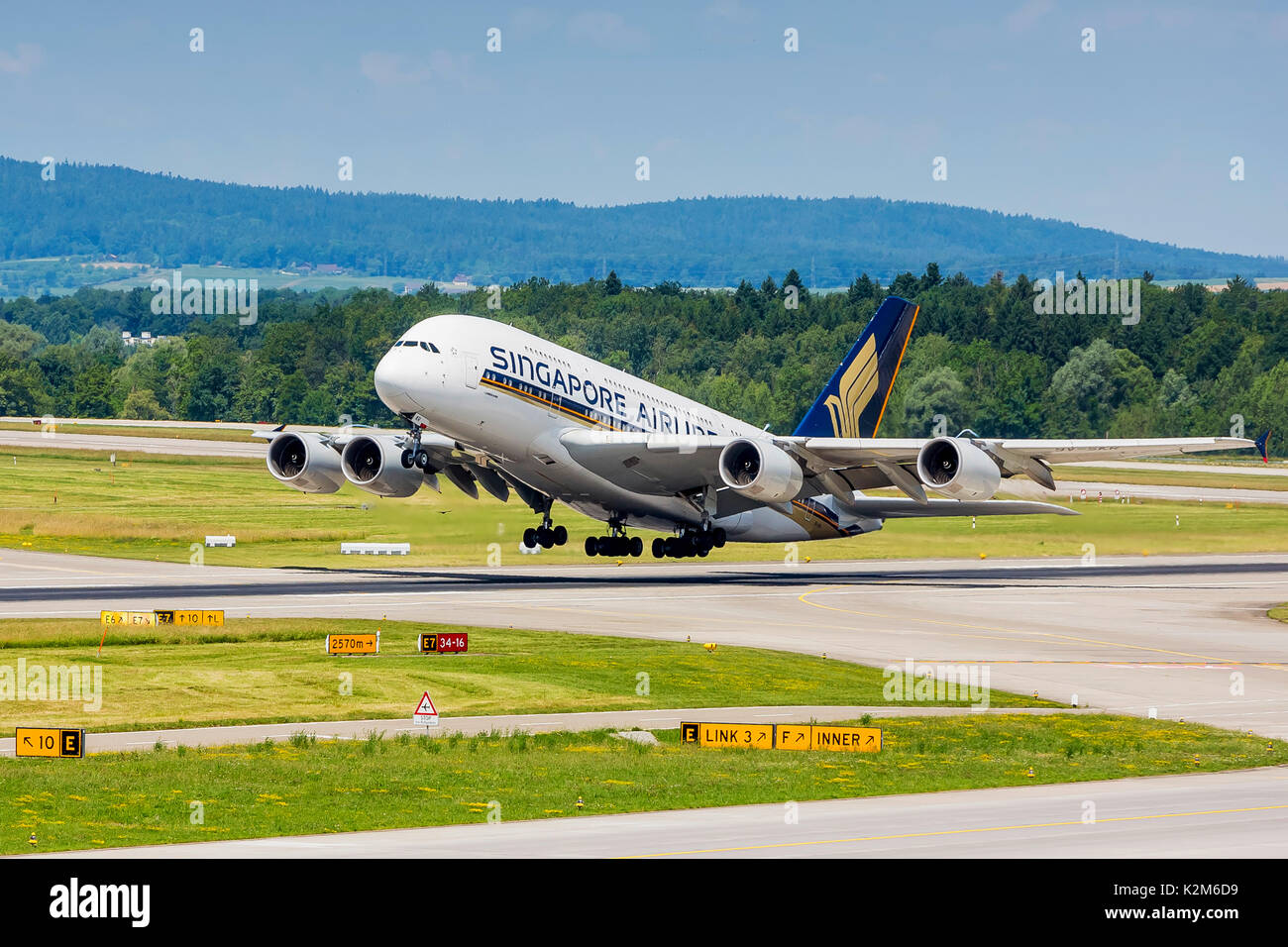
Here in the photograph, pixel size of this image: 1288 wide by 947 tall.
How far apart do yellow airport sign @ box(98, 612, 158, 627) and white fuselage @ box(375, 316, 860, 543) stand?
33.4 feet

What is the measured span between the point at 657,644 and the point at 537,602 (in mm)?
11345

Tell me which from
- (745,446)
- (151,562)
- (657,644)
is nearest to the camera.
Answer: (657,644)

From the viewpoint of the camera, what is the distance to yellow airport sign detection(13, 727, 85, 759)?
31469 millimetres

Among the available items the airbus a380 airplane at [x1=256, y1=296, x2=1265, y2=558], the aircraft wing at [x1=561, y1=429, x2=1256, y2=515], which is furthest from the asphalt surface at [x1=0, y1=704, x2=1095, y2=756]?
the aircraft wing at [x1=561, y1=429, x2=1256, y2=515]

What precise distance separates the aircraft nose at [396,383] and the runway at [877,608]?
23.3 feet

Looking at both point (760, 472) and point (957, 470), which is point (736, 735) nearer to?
point (760, 472)

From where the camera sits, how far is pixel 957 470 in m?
58.1

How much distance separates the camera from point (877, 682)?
44625 millimetres

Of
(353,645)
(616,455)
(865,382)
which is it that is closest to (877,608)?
(616,455)

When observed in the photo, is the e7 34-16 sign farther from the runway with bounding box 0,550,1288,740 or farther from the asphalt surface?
the asphalt surface

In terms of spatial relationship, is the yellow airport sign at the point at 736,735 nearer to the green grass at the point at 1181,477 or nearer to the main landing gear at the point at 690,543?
the main landing gear at the point at 690,543

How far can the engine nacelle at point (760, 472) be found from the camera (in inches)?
2272
